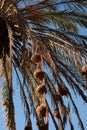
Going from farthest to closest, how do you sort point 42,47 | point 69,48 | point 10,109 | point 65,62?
point 65,62 < point 69,48 < point 42,47 < point 10,109

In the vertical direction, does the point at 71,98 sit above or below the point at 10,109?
below

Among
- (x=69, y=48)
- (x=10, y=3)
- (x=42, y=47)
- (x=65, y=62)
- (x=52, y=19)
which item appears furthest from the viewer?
(x=52, y=19)

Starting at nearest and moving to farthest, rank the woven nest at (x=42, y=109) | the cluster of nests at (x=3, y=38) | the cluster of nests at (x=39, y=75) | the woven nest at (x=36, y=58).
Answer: the woven nest at (x=42, y=109) < the cluster of nests at (x=39, y=75) < the woven nest at (x=36, y=58) < the cluster of nests at (x=3, y=38)

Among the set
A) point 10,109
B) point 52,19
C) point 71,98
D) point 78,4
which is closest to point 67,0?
point 78,4

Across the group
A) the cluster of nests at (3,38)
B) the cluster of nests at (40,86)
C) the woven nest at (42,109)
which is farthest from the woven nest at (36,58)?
the cluster of nests at (3,38)

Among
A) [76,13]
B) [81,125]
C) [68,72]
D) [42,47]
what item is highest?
[42,47]

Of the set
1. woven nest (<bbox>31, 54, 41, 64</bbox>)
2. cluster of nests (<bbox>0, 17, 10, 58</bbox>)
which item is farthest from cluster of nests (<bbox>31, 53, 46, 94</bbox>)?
cluster of nests (<bbox>0, 17, 10, 58</bbox>)

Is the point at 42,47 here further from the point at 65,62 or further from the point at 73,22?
the point at 73,22

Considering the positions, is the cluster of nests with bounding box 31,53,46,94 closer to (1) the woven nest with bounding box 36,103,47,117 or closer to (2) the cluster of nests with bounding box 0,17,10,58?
(1) the woven nest with bounding box 36,103,47,117

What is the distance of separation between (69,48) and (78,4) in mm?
1856

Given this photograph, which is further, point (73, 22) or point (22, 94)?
point (73, 22)

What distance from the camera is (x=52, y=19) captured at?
37.5 feet

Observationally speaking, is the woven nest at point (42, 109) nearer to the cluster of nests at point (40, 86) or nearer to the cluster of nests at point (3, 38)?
the cluster of nests at point (40, 86)

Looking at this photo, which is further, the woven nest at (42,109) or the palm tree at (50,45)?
the palm tree at (50,45)
